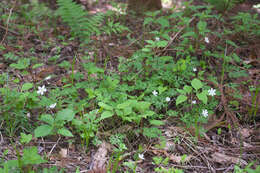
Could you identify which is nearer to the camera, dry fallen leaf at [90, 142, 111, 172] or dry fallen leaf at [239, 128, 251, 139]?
dry fallen leaf at [90, 142, 111, 172]

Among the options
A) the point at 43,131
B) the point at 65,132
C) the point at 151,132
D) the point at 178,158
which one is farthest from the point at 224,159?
the point at 43,131

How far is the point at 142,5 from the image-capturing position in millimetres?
4785

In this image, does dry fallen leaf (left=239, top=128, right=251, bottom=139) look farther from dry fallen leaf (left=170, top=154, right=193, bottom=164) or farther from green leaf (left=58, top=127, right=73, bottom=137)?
green leaf (left=58, top=127, right=73, bottom=137)

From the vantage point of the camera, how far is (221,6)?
3.72 meters

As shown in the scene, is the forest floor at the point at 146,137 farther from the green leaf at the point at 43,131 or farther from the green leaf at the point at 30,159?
the green leaf at the point at 43,131

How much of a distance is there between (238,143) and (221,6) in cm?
240

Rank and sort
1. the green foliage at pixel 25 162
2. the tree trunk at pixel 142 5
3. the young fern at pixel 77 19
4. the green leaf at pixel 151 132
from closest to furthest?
the green foliage at pixel 25 162, the green leaf at pixel 151 132, the young fern at pixel 77 19, the tree trunk at pixel 142 5

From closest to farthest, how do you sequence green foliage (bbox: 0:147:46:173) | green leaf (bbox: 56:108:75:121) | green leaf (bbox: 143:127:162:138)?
green foliage (bbox: 0:147:46:173)
green leaf (bbox: 56:108:75:121)
green leaf (bbox: 143:127:162:138)

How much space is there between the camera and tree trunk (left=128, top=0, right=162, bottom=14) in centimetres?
475

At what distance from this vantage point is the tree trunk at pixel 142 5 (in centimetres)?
475

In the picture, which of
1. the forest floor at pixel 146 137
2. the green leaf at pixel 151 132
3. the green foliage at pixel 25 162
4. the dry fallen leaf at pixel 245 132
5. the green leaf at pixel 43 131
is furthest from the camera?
the dry fallen leaf at pixel 245 132

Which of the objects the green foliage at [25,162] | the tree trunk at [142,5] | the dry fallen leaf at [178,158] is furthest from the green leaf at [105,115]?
the tree trunk at [142,5]

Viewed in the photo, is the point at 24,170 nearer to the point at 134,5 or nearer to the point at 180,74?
the point at 180,74

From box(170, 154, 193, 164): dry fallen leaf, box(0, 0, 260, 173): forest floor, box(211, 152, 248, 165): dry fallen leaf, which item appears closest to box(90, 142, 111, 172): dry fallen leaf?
box(0, 0, 260, 173): forest floor
